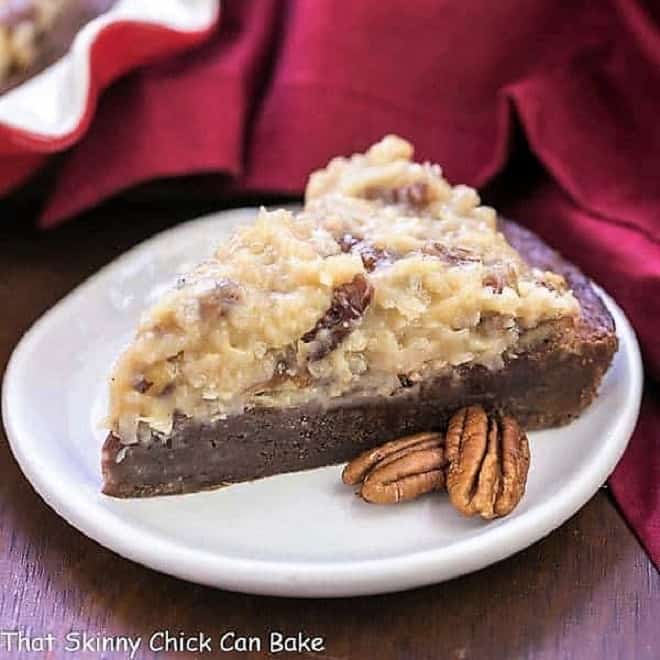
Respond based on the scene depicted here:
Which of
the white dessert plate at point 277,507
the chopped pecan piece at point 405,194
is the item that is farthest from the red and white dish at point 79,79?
the chopped pecan piece at point 405,194

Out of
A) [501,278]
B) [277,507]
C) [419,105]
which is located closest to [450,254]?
[501,278]

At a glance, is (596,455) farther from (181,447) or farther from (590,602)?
(181,447)

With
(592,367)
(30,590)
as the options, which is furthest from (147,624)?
(592,367)

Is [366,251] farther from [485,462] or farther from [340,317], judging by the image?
[485,462]

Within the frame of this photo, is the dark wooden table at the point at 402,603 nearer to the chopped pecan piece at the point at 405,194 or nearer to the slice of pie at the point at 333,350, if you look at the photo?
the slice of pie at the point at 333,350

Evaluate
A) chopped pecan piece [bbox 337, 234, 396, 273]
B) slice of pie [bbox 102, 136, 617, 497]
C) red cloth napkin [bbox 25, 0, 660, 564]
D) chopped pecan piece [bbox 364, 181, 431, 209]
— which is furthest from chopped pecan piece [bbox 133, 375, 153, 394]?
red cloth napkin [bbox 25, 0, 660, 564]

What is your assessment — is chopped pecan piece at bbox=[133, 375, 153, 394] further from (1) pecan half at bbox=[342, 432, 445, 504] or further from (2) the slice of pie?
(1) pecan half at bbox=[342, 432, 445, 504]
